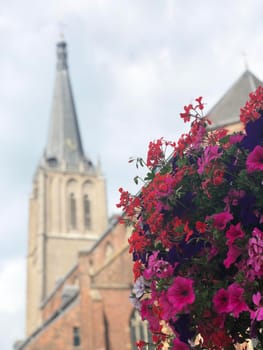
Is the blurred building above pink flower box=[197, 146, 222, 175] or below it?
above

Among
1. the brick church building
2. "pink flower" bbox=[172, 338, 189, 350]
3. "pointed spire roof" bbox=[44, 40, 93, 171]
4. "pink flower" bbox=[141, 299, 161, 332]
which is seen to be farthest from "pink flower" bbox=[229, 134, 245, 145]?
"pointed spire roof" bbox=[44, 40, 93, 171]

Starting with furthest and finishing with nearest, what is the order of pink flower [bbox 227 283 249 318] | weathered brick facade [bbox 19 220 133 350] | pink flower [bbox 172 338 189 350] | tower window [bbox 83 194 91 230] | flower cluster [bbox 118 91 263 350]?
tower window [bbox 83 194 91 230], weathered brick facade [bbox 19 220 133 350], pink flower [bbox 172 338 189 350], flower cluster [bbox 118 91 263 350], pink flower [bbox 227 283 249 318]

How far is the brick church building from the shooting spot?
2097 centimetres

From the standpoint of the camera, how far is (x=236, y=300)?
2.35m

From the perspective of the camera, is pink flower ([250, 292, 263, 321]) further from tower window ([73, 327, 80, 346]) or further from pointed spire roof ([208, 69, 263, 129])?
tower window ([73, 327, 80, 346])

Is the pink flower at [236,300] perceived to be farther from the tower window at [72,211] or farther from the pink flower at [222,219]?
the tower window at [72,211]

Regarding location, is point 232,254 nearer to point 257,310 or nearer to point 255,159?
point 257,310

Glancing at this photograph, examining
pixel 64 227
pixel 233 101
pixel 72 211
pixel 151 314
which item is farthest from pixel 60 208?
pixel 151 314

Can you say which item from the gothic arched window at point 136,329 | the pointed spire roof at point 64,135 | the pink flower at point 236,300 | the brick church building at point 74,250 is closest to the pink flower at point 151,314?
the pink flower at point 236,300

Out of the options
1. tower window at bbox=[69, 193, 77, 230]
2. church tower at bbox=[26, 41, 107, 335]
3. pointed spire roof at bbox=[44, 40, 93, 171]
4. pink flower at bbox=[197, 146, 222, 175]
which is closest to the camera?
pink flower at bbox=[197, 146, 222, 175]

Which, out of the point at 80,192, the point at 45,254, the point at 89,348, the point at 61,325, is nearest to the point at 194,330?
the point at 89,348

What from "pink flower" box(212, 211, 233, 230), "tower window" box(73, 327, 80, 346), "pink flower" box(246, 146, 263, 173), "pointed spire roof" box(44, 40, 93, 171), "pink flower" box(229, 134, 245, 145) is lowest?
"pink flower" box(212, 211, 233, 230)

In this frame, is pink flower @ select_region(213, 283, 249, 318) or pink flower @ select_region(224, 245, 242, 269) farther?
pink flower @ select_region(224, 245, 242, 269)

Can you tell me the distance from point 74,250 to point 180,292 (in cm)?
4435
